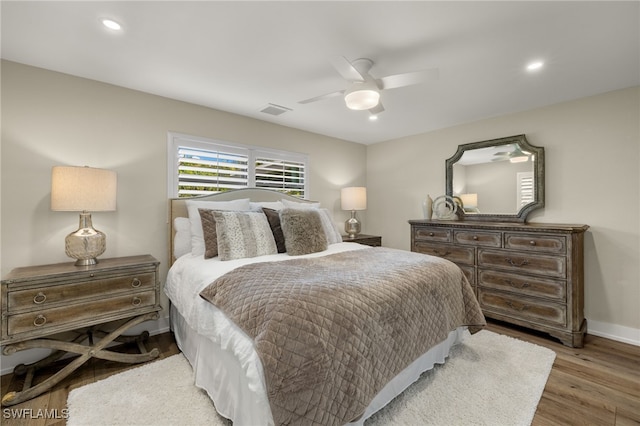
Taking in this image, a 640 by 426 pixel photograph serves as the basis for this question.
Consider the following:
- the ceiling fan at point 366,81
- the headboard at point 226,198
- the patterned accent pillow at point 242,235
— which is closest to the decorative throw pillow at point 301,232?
the patterned accent pillow at point 242,235

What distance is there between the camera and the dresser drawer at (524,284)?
2.63m

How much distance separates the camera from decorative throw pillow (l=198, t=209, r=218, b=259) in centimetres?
240

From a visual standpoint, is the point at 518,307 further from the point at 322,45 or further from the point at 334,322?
the point at 322,45

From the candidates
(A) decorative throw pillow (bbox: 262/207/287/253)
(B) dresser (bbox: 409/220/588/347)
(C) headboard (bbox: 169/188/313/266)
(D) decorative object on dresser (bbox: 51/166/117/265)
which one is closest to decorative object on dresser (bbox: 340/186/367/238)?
(C) headboard (bbox: 169/188/313/266)

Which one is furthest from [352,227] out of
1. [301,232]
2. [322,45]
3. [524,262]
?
[322,45]

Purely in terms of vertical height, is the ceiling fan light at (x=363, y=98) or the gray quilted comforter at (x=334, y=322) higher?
the ceiling fan light at (x=363, y=98)

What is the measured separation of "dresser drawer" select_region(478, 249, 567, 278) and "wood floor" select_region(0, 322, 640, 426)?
2.22ft

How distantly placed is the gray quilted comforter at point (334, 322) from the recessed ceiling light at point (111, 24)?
174cm

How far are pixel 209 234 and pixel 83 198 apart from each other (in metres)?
0.95

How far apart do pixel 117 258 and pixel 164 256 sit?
427mm

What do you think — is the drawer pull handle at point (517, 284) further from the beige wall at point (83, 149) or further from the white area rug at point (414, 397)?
the beige wall at point (83, 149)

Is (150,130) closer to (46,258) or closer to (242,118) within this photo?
(242,118)

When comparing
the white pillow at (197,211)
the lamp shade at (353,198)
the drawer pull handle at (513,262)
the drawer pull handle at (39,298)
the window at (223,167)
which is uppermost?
the window at (223,167)

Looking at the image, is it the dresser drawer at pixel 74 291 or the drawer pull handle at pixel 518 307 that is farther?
the drawer pull handle at pixel 518 307
